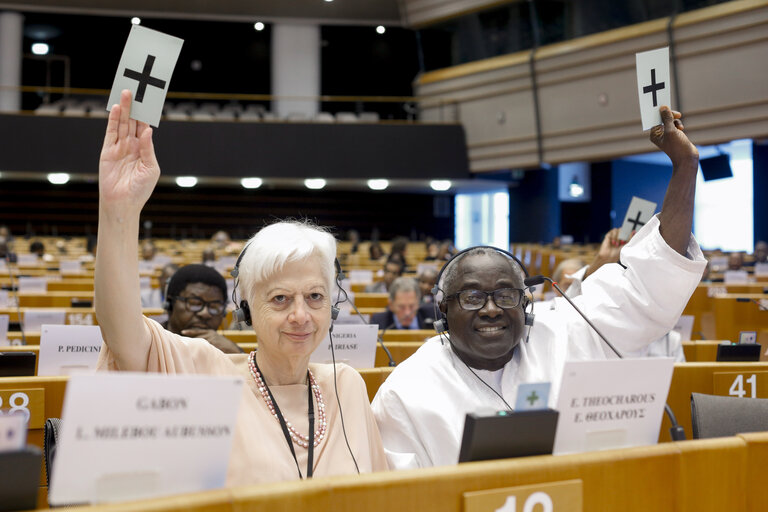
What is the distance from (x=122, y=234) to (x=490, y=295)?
3.25ft

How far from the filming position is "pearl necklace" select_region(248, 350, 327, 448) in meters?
1.72

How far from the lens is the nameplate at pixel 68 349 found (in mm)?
2883

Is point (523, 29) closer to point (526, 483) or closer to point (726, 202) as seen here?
point (726, 202)

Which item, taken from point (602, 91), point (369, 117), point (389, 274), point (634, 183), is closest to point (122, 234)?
point (389, 274)

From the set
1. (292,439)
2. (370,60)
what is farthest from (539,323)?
(370,60)

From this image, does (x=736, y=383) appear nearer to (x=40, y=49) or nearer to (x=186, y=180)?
(x=186, y=180)

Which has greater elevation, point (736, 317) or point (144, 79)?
point (144, 79)

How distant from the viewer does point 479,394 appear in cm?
207

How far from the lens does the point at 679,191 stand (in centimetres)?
215

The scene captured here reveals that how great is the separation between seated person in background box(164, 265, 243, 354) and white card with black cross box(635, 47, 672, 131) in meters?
1.88

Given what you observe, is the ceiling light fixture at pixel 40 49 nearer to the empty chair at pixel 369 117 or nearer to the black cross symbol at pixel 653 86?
the empty chair at pixel 369 117

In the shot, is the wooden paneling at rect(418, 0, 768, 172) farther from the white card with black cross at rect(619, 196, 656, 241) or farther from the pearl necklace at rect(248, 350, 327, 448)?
the pearl necklace at rect(248, 350, 327, 448)

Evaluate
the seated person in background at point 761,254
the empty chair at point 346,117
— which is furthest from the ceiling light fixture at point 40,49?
the seated person in background at point 761,254

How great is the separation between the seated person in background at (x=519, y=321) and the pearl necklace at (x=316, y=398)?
24 cm
